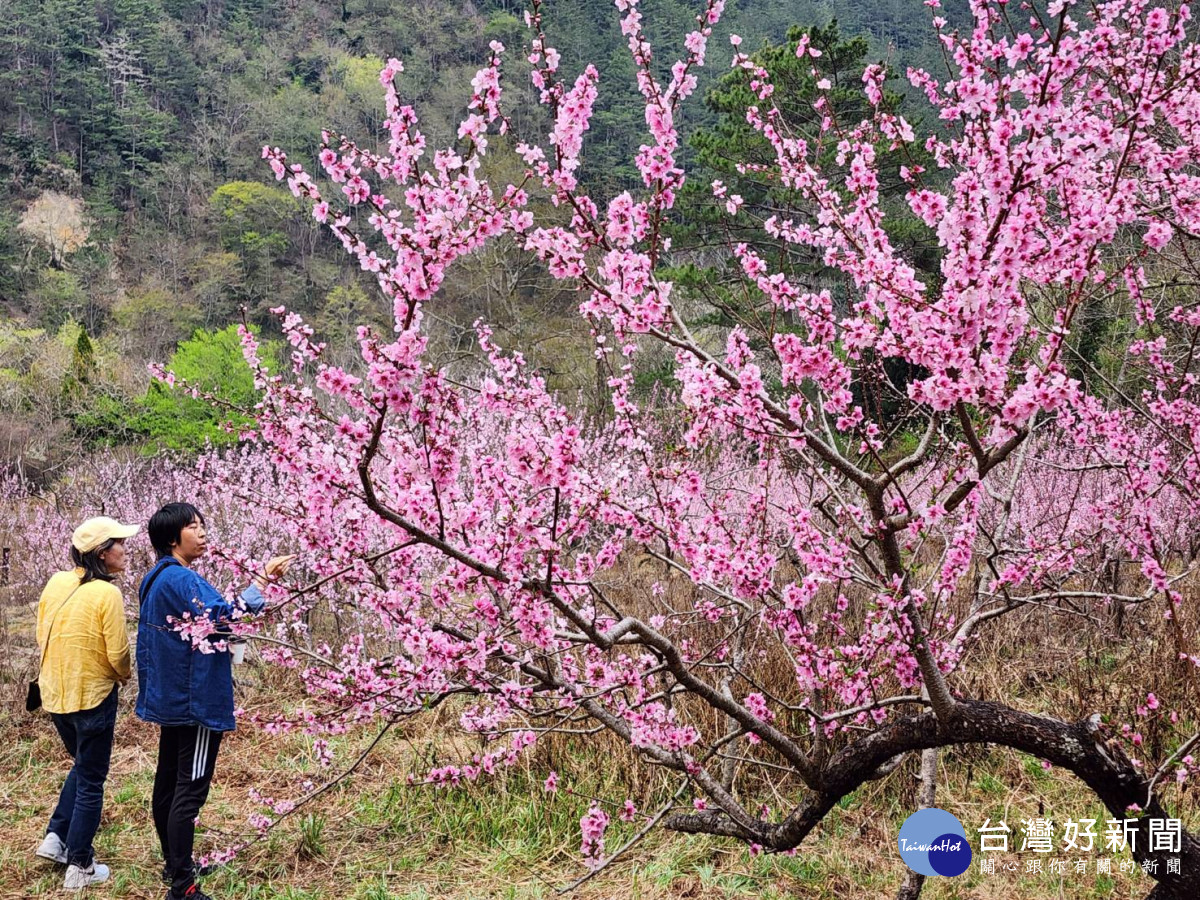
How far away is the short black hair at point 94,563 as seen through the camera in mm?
3492

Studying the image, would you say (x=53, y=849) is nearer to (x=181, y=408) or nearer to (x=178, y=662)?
(x=178, y=662)

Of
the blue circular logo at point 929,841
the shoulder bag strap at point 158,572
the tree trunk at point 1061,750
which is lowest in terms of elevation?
the blue circular logo at point 929,841

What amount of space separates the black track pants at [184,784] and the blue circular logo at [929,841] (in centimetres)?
251

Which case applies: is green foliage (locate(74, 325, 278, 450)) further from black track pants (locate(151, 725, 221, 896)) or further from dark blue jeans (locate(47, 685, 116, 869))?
black track pants (locate(151, 725, 221, 896))

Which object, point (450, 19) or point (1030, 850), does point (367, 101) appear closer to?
point (450, 19)

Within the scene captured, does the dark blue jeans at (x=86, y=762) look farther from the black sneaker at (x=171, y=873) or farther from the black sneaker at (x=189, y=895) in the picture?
the black sneaker at (x=189, y=895)

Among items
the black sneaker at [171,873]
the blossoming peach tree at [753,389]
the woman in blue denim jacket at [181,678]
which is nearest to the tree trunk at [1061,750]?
the blossoming peach tree at [753,389]

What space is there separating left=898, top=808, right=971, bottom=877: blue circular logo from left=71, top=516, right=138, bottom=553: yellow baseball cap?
118 inches

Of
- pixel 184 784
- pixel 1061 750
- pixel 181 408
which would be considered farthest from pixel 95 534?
pixel 181 408

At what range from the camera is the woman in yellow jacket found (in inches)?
136

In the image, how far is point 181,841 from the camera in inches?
131

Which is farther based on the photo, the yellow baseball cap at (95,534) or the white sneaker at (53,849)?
the white sneaker at (53,849)

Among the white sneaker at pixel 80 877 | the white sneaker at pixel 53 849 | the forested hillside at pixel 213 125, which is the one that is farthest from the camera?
the forested hillside at pixel 213 125

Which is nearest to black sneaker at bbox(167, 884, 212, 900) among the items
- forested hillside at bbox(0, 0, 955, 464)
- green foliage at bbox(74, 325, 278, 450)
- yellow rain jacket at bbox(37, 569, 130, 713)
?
yellow rain jacket at bbox(37, 569, 130, 713)
